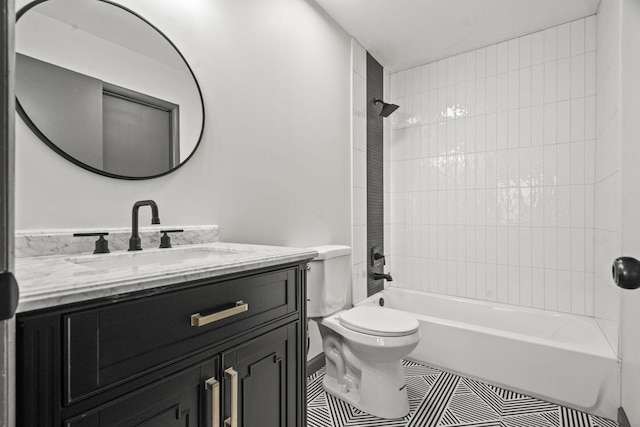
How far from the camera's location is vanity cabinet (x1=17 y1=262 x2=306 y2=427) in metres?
0.58

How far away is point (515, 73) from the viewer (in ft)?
8.63

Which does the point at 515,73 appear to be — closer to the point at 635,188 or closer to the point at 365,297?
the point at 635,188

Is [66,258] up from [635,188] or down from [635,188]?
down

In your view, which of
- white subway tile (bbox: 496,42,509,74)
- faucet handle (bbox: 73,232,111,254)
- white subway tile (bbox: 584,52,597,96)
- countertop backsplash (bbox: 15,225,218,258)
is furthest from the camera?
white subway tile (bbox: 496,42,509,74)

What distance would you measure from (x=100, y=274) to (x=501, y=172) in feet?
9.18

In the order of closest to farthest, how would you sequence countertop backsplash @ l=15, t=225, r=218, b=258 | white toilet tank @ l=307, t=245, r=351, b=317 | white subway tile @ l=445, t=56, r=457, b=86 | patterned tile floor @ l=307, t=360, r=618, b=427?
countertop backsplash @ l=15, t=225, r=218, b=258, patterned tile floor @ l=307, t=360, r=618, b=427, white toilet tank @ l=307, t=245, r=351, b=317, white subway tile @ l=445, t=56, r=457, b=86

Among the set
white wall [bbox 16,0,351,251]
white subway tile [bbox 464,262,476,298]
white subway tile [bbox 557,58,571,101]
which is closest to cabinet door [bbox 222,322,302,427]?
white wall [bbox 16,0,351,251]

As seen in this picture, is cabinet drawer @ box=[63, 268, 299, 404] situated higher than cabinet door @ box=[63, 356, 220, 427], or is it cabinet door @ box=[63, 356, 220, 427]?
cabinet drawer @ box=[63, 268, 299, 404]

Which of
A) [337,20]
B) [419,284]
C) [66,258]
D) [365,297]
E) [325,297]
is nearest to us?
[66,258]

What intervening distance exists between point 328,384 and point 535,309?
5.52 ft

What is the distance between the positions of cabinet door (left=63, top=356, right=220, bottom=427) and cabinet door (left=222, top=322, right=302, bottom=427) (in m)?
0.06

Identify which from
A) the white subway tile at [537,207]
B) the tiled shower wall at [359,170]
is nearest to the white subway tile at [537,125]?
the white subway tile at [537,207]

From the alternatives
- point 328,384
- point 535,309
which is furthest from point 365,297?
point 535,309

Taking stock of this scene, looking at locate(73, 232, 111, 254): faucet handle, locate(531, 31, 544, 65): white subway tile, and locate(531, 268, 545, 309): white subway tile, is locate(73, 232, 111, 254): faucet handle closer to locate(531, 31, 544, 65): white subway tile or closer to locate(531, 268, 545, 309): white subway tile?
locate(531, 268, 545, 309): white subway tile
